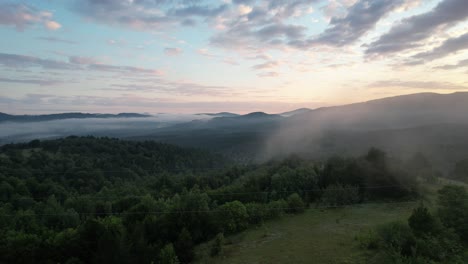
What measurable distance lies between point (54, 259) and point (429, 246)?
27206mm

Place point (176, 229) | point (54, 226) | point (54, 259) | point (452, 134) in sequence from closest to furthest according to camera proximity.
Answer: point (54, 259) → point (176, 229) → point (54, 226) → point (452, 134)

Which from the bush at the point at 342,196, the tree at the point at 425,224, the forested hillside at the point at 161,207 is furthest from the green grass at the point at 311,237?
the tree at the point at 425,224

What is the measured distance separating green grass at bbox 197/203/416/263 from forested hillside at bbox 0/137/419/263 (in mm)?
1861

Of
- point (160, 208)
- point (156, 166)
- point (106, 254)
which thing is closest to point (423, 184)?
point (160, 208)

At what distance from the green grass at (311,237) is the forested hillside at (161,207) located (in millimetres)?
1861

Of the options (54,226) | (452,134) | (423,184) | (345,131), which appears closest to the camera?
(423,184)

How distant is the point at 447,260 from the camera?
47.2ft

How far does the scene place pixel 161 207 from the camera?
35156 mm

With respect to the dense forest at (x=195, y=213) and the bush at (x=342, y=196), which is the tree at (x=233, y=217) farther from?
the bush at (x=342, y=196)

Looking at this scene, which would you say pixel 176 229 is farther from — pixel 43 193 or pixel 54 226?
pixel 43 193

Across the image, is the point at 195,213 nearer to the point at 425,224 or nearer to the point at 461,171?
the point at 425,224

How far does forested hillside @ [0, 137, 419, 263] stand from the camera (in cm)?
2423

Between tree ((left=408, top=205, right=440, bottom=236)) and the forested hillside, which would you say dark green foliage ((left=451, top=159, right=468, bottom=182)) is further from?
tree ((left=408, top=205, right=440, bottom=236))

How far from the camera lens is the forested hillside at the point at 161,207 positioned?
79.5 feet
